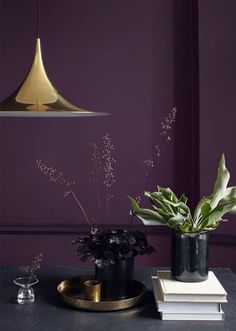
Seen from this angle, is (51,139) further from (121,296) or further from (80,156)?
(121,296)

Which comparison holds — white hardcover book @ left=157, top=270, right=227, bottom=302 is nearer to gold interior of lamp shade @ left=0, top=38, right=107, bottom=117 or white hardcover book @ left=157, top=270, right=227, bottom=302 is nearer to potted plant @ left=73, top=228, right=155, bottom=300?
potted plant @ left=73, top=228, right=155, bottom=300

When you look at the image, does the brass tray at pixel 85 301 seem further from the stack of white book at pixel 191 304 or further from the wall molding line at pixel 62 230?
the wall molding line at pixel 62 230

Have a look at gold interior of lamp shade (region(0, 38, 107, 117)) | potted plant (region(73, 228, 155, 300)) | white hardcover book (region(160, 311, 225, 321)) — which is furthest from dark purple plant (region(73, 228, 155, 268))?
gold interior of lamp shade (region(0, 38, 107, 117))

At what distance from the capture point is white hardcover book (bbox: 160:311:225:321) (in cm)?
172

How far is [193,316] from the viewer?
67.9 inches

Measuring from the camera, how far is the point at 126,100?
342 centimetres

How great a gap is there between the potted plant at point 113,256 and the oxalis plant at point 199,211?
3.7 inches

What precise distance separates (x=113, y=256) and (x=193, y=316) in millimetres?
313

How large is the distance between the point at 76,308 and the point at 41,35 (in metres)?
2.07

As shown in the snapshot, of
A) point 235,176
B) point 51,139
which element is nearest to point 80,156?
point 51,139

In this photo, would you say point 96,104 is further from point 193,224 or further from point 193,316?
point 193,316

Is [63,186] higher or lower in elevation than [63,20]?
lower

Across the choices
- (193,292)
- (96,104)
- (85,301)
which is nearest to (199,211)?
(193,292)

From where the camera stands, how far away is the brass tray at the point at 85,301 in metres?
1.76
